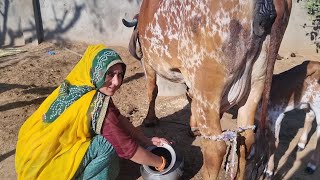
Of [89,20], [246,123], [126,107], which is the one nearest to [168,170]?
[246,123]

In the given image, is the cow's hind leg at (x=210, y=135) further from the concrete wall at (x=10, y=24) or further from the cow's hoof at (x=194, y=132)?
the concrete wall at (x=10, y=24)

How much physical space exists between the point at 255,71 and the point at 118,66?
996 mm

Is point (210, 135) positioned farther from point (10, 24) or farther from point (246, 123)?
point (10, 24)

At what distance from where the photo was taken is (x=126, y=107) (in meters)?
5.14

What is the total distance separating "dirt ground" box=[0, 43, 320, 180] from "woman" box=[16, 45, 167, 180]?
77 centimetres

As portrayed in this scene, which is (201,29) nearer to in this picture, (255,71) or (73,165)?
(255,71)

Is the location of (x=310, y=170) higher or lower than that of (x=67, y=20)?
lower

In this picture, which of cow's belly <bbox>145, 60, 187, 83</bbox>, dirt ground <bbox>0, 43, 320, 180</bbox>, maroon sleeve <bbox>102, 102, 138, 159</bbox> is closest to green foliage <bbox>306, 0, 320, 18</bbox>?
dirt ground <bbox>0, 43, 320, 180</bbox>

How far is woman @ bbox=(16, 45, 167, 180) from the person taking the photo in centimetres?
297

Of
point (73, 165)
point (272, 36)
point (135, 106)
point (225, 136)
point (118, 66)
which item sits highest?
point (272, 36)

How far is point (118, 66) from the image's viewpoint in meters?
3.02

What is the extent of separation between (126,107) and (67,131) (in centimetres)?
214

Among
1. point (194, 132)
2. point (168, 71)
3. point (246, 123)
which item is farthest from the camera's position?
point (194, 132)

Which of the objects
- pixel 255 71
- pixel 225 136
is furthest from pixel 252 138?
pixel 255 71
